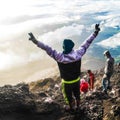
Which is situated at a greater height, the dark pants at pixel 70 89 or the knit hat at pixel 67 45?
the knit hat at pixel 67 45

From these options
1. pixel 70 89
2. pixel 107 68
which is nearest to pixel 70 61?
pixel 70 89

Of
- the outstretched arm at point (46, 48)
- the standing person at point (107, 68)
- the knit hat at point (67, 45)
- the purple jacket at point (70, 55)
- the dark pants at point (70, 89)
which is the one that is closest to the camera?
the outstretched arm at point (46, 48)

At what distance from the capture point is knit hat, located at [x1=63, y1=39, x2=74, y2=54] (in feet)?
36.5

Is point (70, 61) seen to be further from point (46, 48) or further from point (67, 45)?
point (46, 48)

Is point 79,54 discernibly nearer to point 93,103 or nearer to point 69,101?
point 69,101

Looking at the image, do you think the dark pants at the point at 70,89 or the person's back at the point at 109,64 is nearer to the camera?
the dark pants at the point at 70,89

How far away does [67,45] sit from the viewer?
11.2 metres

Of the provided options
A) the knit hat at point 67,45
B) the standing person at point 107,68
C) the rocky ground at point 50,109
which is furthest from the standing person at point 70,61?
the standing person at point 107,68

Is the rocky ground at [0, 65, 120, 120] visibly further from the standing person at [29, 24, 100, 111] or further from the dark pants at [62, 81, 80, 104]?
the standing person at [29, 24, 100, 111]

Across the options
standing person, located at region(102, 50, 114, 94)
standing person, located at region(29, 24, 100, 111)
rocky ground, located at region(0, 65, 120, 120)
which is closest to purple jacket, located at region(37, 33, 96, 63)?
standing person, located at region(29, 24, 100, 111)

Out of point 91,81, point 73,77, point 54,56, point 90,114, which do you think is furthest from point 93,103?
point 91,81

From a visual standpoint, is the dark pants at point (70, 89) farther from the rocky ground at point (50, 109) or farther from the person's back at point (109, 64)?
the person's back at point (109, 64)

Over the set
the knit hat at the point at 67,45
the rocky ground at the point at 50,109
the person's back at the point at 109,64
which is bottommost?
the rocky ground at the point at 50,109

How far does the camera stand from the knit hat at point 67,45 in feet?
36.5
